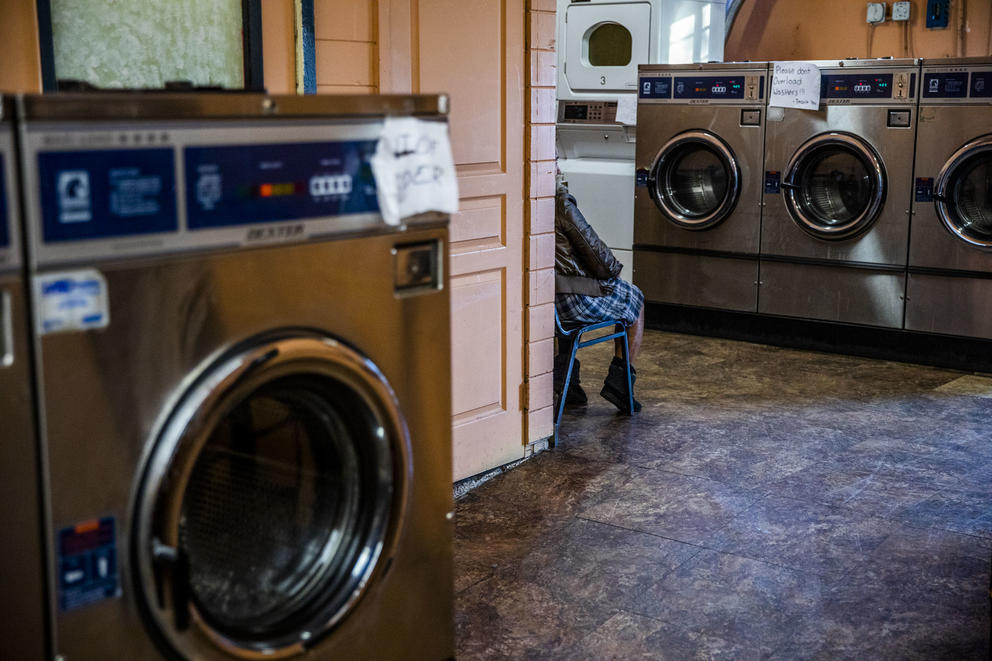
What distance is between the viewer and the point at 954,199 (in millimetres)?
5023

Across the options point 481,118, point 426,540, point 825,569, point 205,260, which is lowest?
point 825,569

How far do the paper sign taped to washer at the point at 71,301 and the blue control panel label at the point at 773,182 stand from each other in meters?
4.50

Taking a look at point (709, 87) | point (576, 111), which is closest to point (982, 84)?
point (709, 87)

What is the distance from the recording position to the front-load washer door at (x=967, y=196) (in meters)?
4.95

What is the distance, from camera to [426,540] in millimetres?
1974

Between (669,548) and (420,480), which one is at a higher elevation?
(420,480)

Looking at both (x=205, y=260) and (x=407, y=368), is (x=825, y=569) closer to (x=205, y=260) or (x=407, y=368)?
(x=407, y=368)

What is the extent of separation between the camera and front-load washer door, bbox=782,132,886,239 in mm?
5207

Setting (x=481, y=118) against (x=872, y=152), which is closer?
(x=481, y=118)

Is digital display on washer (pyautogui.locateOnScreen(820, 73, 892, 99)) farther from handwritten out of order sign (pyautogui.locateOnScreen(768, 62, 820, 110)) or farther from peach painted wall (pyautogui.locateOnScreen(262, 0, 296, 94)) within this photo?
peach painted wall (pyautogui.locateOnScreen(262, 0, 296, 94))

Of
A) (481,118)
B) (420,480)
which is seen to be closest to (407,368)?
(420,480)

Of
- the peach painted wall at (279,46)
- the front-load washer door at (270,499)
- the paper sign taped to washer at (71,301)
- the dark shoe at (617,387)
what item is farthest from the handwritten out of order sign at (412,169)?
the dark shoe at (617,387)

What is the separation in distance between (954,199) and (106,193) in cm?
446

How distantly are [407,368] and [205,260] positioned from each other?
453 mm
